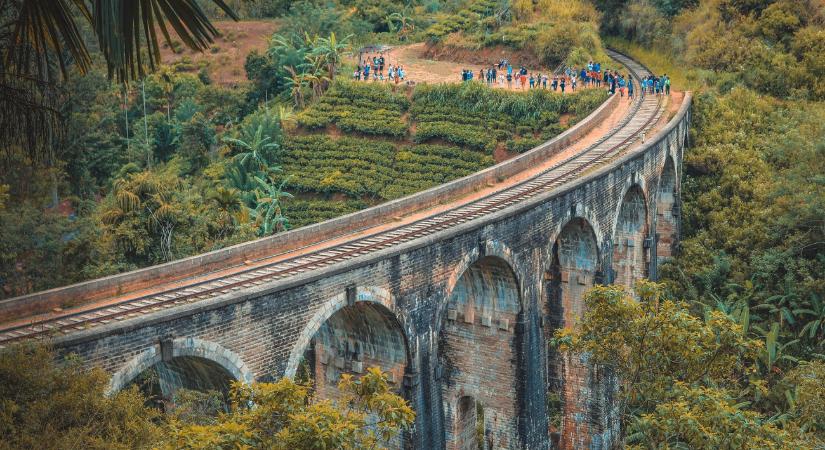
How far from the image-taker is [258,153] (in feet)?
164

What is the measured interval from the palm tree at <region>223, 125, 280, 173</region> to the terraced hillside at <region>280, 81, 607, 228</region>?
108 cm

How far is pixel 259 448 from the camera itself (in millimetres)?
11984

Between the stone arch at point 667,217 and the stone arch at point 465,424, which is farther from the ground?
the stone arch at point 667,217

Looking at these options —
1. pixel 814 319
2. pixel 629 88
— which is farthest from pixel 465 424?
pixel 629 88

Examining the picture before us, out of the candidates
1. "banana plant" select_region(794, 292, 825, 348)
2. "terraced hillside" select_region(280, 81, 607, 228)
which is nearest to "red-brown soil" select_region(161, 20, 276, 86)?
"terraced hillside" select_region(280, 81, 607, 228)

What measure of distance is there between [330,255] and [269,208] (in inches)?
873

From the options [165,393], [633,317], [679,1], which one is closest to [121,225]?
[165,393]

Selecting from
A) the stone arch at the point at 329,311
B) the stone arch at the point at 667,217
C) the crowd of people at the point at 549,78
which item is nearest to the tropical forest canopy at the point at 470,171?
the stone arch at the point at 667,217

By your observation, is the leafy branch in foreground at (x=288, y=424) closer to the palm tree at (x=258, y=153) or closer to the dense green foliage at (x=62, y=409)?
the dense green foliage at (x=62, y=409)

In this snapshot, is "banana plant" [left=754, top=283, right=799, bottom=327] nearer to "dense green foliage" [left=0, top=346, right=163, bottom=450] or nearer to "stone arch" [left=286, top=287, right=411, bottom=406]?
"stone arch" [left=286, top=287, right=411, bottom=406]

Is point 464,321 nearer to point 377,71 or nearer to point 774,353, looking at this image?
point 774,353

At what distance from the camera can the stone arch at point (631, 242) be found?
3438 centimetres

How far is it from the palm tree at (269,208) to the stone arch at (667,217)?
15577 mm

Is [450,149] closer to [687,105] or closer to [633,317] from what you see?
[687,105]
